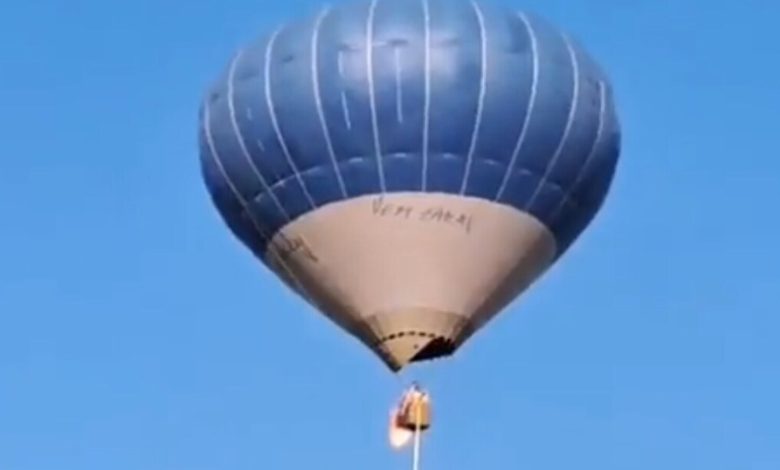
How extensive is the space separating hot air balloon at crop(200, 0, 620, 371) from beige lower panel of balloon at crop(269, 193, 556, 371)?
1 centimetres

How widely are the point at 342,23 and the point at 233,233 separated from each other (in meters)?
2.49

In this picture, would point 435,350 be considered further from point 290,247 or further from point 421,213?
point 290,247

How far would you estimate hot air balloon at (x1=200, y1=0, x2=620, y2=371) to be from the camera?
34.9 metres

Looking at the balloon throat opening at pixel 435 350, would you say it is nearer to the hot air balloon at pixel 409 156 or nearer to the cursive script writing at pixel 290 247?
the hot air balloon at pixel 409 156

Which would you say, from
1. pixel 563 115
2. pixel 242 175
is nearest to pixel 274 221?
pixel 242 175

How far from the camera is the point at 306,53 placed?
35219 mm

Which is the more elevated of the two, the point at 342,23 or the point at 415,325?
the point at 342,23

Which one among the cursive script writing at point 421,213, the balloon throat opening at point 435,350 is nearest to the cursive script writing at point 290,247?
the cursive script writing at point 421,213

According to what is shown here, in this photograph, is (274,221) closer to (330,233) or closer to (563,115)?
(330,233)

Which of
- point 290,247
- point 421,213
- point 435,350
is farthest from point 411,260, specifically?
point 290,247

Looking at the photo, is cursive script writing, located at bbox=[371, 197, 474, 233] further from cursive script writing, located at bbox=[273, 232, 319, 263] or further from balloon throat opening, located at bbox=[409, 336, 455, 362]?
balloon throat opening, located at bbox=[409, 336, 455, 362]

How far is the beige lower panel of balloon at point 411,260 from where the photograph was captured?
3512cm

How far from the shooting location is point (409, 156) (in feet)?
115

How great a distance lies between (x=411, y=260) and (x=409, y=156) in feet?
3.28
